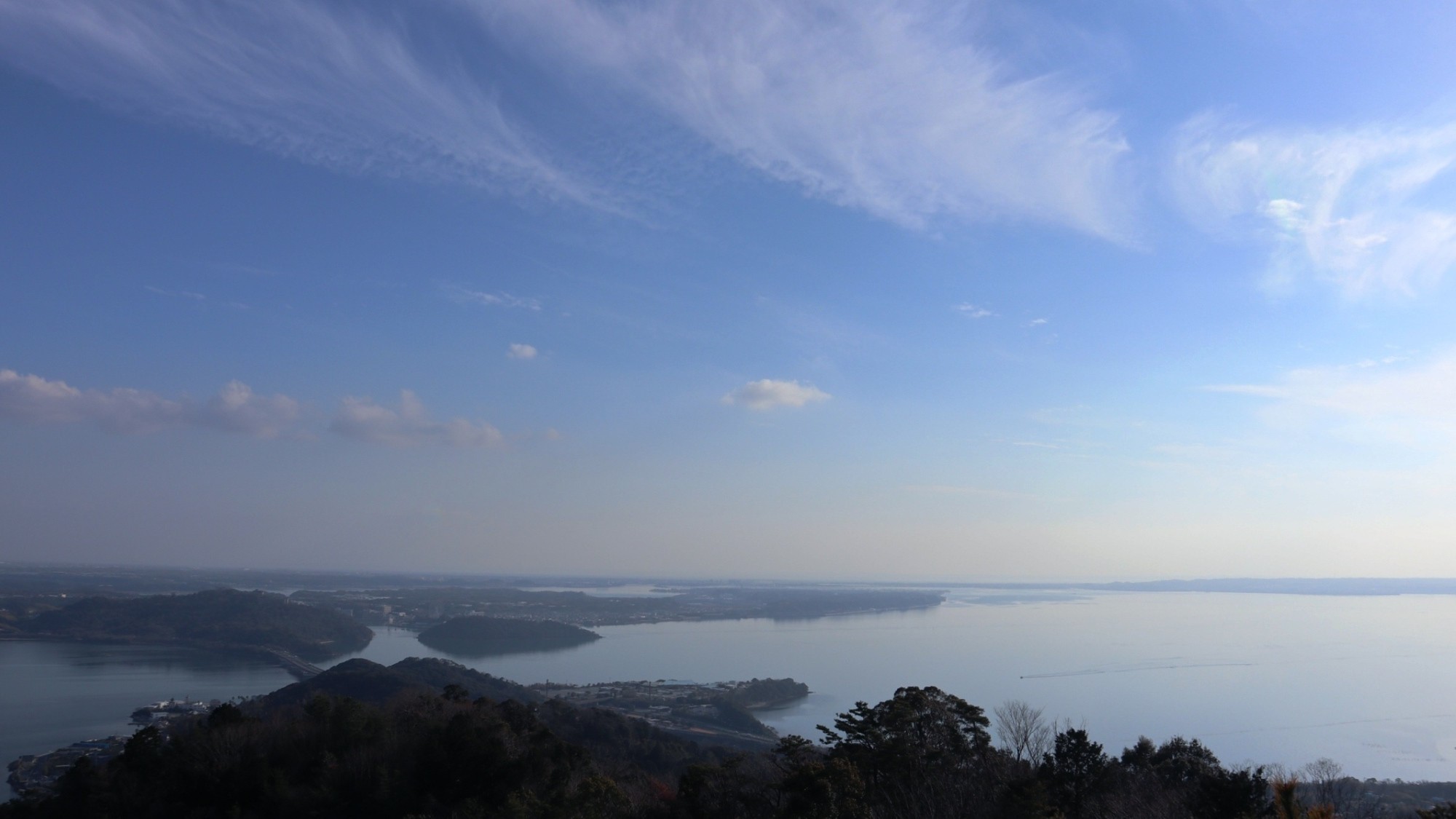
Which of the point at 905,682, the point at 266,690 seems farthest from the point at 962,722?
the point at 266,690

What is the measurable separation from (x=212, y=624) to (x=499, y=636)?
18.7m

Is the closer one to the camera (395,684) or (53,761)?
(53,761)

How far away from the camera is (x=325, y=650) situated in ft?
163

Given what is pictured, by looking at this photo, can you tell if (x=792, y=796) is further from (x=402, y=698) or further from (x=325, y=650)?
(x=325, y=650)

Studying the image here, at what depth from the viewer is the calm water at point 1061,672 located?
87.1 ft

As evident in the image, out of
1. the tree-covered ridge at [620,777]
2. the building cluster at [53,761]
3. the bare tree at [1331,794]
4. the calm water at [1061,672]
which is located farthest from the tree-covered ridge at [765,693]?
the bare tree at [1331,794]

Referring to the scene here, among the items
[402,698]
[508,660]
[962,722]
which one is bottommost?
[508,660]

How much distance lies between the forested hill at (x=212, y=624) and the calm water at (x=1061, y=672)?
299 centimetres

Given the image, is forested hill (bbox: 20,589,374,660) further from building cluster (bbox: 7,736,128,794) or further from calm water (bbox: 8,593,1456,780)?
building cluster (bbox: 7,736,128,794)

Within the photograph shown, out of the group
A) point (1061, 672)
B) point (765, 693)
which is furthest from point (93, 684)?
point (1061, 672)

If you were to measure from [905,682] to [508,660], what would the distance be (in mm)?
23351

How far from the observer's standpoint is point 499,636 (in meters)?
55.5

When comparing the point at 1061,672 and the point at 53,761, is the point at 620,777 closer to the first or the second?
the point at 53,761

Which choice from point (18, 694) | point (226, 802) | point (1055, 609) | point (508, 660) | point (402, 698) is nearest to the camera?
point (226, 802)
